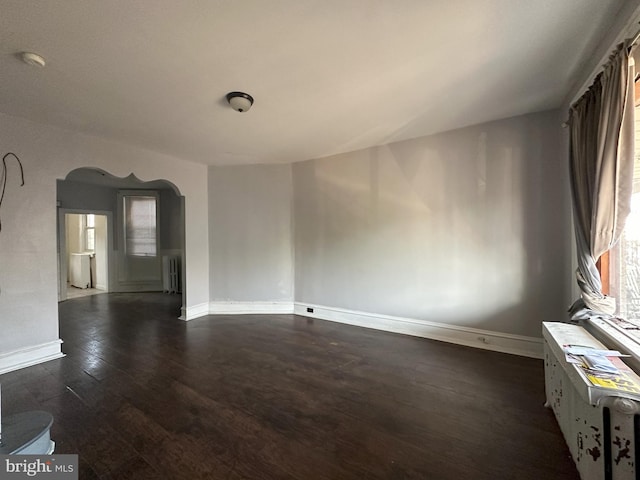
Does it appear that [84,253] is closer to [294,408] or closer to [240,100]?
[240,100]

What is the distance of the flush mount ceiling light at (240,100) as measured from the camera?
2.27 meters

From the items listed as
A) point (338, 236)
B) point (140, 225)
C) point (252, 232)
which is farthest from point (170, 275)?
point (338, 236)

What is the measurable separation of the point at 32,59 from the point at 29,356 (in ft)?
9.24

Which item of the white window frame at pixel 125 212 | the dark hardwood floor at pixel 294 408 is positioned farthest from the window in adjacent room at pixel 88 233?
the dark hardwood floor at pixel 294 408

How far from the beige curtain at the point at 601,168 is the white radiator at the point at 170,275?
7203 mm

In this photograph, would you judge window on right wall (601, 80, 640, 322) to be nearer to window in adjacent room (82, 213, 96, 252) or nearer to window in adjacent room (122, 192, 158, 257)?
window in adjacent room (122, 192, 158, 257)

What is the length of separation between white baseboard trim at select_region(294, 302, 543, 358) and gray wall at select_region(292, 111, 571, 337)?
0.25 ft

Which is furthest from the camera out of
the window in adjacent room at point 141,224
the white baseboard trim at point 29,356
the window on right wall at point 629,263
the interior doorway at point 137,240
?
the window in adjacent room at point 141,224

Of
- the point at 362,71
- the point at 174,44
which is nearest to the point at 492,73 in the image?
the point at 362,71

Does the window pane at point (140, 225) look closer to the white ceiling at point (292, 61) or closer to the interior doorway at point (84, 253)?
the interior doorway at point (84, 253)

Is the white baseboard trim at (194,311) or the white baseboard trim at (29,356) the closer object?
the white baseboard trim at (29,356)

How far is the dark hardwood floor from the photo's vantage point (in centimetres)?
150

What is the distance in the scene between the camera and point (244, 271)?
4.54 metres

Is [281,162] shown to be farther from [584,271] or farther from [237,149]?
[584,271]
